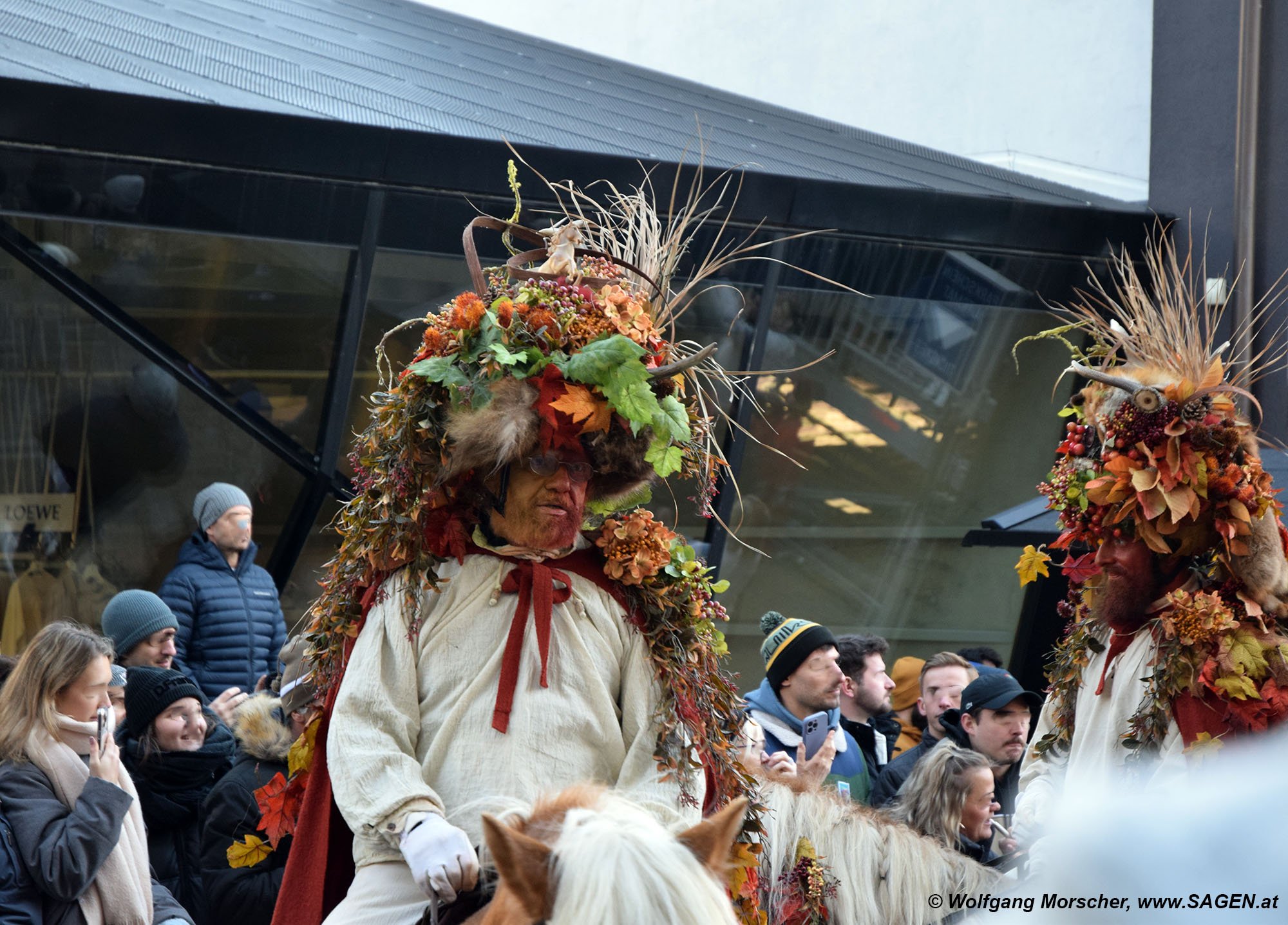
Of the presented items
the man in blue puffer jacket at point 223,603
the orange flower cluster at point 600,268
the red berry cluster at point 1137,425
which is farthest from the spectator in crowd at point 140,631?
the red berry cluster at point 1137,425

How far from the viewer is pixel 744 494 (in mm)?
10000

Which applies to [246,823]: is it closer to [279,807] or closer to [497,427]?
[279,807]

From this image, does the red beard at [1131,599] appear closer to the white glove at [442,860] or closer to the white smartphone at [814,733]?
the white smartphone at [814,733]

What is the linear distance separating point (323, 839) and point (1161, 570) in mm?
3186

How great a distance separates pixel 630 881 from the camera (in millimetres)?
2465

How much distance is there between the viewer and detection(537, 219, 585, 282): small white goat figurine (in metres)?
4.12

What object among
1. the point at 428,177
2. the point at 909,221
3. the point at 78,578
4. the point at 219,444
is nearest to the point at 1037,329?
the point at 909,221

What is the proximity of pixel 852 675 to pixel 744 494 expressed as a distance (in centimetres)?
369

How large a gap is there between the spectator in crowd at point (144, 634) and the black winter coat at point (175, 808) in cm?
63

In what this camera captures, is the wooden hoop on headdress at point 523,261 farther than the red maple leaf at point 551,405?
Yes

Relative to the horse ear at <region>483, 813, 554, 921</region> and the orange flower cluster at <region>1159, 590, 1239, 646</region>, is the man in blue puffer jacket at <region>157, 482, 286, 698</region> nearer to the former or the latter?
the orange flower cluster at <region>1159, 590, 1239, 646</region>

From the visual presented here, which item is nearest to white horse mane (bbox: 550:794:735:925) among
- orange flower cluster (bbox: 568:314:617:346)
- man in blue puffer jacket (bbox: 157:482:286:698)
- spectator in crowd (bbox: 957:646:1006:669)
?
orange flower cluster (bbox: 568:314:617:346)

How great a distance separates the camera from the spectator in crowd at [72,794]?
14.4ft

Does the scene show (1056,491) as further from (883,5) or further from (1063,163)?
(883,5)
